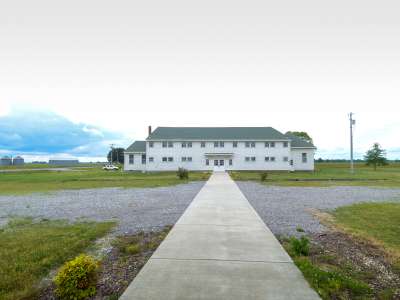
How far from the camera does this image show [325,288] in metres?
3.92

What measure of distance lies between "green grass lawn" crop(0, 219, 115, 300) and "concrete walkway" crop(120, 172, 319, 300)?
85.2 inches

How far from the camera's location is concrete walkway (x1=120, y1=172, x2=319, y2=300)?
3.62m

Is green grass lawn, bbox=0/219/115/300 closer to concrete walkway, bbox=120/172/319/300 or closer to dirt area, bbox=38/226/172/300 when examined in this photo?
dirt area, bbox=38/226/172/300

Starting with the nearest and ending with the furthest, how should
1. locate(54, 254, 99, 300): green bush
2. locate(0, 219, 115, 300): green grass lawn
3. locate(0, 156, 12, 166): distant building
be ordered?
locate(54, 254, 99, 300): green bush, locate(0, 219, 115, 300): green grass lawn, locate(0, 156, 12, 166): distant building

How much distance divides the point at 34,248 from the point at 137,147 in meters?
41.0

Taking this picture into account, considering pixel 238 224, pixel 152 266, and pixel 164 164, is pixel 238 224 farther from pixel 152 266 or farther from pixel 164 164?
pixel 164 164

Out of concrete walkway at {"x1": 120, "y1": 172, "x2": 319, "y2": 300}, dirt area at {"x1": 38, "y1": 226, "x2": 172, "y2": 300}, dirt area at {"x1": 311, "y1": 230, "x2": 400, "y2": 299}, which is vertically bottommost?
dirt area at {"x1": 311, "y1": 230, "x2": 400, "y2": 299}

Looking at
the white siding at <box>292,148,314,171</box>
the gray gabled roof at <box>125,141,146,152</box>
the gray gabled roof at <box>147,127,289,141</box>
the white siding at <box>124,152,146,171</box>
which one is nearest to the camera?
the gray gabled roof at <box>147,127,289,141</box>

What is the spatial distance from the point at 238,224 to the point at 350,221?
4.47 m

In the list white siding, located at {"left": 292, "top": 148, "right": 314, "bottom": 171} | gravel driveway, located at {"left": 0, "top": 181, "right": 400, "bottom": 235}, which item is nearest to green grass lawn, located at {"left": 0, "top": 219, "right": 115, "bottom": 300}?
gravel driveway, located at {"left": 0, "top": 181, "right": 400, "bottom": 235}

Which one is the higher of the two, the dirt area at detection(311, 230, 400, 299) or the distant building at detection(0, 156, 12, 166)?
the distant building at detection(0, 156, 12, 166)

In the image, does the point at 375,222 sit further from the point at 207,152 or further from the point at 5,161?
the point at 5,161

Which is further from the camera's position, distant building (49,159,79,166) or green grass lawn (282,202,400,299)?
distant building (49,159,79,166)


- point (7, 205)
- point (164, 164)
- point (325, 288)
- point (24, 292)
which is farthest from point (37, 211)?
point (164, 164)
